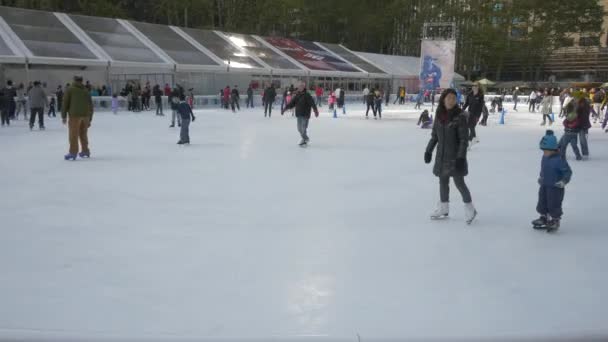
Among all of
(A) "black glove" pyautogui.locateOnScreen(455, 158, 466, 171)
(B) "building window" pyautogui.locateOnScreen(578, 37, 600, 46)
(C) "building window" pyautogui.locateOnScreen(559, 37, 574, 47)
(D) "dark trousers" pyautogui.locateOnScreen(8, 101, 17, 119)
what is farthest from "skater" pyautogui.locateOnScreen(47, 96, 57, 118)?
(B) "building window" pyautogui.locateOnScreen(578, 37, 600, 46)

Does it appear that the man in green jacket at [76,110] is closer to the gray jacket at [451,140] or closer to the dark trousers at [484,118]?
the gray jacket at [451,140]

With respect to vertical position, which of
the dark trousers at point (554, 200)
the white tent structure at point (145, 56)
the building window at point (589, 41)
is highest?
the building window at point (589, 41)

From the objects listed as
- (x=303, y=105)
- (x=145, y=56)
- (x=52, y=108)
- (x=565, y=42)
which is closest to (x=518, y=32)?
(x=565, y=42)

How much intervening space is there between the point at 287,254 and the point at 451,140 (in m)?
1.95

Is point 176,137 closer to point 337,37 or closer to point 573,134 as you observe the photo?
point 573,134

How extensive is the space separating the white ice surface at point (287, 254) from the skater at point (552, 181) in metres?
0.19

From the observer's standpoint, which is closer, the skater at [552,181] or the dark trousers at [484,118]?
the skater at [552,181]

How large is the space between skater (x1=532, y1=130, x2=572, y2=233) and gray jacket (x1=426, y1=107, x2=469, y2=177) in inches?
26.5

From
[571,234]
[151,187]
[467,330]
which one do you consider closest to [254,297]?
[467,330]

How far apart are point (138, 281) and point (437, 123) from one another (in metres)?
3.06

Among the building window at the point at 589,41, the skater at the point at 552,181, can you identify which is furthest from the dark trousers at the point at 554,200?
the building window at the point at 589,41

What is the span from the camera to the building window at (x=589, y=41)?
6019 cm

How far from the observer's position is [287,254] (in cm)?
406

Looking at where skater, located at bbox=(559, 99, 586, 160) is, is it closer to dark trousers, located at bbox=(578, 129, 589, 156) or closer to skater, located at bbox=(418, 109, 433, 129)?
dark trousers, located at bbox=(578, 129, 589, 156)
